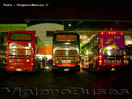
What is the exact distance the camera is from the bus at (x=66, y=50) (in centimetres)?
1762

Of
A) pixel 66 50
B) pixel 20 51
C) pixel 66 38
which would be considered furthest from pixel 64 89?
pixel 66 38

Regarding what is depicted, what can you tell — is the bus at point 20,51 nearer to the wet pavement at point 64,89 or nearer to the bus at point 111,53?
the wet pavement at point 64,89

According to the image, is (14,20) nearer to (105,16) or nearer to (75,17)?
(75,17)

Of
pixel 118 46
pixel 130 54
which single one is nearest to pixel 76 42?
pixel 118 46

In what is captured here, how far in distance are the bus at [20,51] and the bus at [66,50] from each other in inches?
77.7

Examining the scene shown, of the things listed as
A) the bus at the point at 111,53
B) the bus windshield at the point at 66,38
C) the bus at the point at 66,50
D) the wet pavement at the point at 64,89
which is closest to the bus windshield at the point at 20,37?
the bus at the point at 66,50

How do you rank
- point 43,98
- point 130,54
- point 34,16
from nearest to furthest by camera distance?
point 43,98
point 130,54
point 34,16

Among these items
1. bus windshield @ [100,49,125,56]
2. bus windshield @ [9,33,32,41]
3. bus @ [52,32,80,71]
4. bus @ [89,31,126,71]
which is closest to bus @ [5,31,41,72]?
bus windshield @ [9,33,32,41]

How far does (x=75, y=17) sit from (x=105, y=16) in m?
3.90

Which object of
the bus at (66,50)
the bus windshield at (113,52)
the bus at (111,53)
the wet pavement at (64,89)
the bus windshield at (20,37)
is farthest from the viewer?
the bus at (66,50)

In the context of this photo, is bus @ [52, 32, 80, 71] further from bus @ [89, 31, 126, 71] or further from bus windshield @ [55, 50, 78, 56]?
bus @ [89, 31, 126, 71]

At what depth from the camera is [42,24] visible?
33688 millimetres

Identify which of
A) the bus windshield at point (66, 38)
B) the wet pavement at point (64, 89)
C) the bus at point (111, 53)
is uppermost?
the bus windshield at point (66, 38)

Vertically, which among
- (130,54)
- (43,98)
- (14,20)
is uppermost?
(14,20)
